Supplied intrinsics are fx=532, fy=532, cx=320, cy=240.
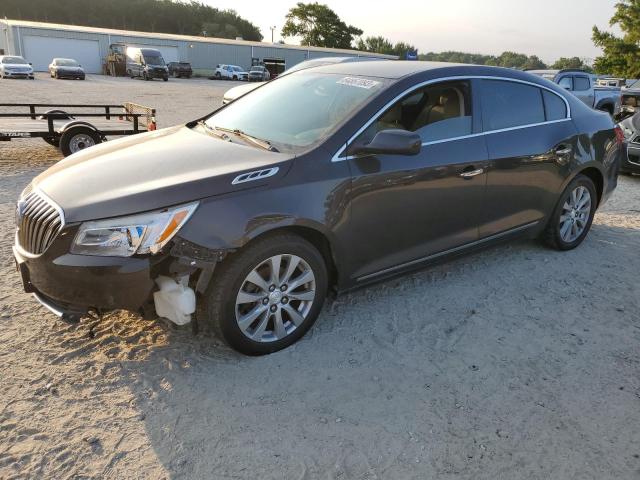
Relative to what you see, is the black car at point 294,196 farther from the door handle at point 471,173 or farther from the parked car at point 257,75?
the parked car at point 257,75

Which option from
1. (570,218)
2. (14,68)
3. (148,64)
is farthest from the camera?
(148,64)

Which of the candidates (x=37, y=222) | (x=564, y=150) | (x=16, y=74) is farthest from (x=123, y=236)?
(x=16, y=74)

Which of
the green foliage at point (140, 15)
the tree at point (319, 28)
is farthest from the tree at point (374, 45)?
the green foliage at point (140, 15)

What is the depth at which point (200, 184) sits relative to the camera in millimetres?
2959

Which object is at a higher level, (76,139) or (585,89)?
(585,89)

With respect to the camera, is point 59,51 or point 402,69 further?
point 59,51

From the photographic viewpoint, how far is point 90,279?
2.81m

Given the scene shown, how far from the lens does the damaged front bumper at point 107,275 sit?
2.80m

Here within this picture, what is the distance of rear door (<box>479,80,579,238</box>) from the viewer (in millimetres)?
4215

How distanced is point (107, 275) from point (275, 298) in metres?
0.97

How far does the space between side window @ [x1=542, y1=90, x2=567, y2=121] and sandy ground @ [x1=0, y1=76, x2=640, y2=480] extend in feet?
5.34

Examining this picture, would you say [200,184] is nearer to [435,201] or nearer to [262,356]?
[262,356]

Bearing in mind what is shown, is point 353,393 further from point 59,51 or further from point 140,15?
point 140,15

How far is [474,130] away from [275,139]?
156 cm
